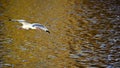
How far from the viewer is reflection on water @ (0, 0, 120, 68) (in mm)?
12039

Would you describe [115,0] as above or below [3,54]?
above

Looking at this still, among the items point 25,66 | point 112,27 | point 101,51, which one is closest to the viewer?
point 25,66

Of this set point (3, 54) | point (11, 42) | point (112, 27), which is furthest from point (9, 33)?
point (112, 27)

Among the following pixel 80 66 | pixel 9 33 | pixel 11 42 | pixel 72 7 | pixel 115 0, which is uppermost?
pixel 115 0

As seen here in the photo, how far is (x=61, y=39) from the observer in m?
14.9

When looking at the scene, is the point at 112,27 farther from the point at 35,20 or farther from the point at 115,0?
the point at 115,0

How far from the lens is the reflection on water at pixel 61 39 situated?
1204cm

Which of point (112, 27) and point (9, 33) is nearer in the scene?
point (9, 33)

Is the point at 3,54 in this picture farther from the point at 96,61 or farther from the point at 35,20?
the point at 35,20

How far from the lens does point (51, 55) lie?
12.6 meters

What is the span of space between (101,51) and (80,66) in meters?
2.25

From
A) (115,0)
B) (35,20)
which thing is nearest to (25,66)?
(35,20)

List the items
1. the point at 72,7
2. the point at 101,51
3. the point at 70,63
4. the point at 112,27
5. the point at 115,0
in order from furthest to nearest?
the point at 115,0
the point at 72,7
the point at 112,27
the point at 101,51
the point at 70,63

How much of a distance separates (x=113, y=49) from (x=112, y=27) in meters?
4.40
